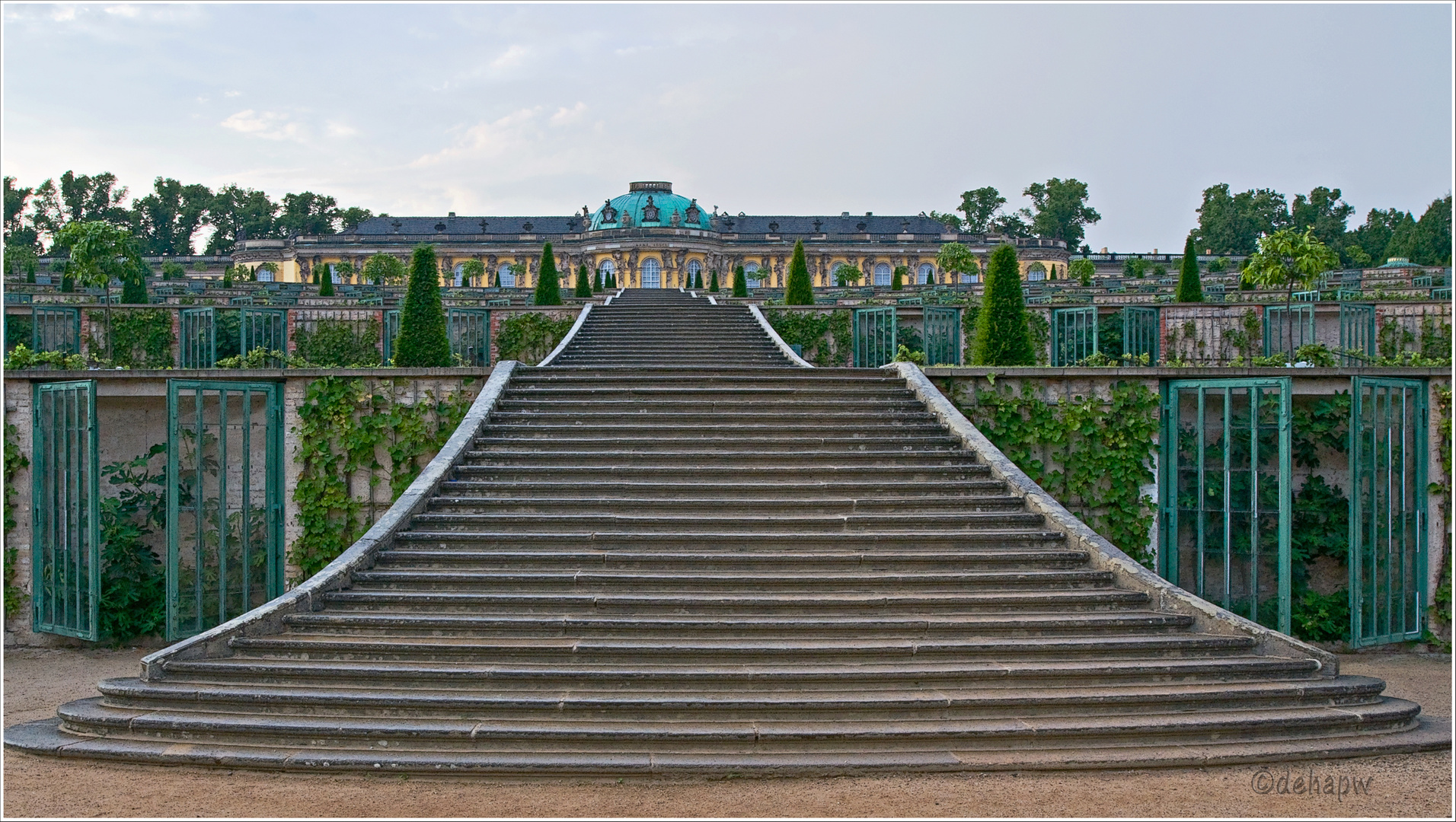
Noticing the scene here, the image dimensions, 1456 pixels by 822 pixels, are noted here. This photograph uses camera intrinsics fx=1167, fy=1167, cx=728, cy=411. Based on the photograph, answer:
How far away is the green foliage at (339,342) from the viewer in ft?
69.6

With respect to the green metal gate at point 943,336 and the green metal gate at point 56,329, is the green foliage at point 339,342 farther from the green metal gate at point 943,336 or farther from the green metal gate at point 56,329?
the green metal gate at point 943,336

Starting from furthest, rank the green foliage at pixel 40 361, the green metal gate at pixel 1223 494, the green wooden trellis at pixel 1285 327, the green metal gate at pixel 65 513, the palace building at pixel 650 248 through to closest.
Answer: the palace building at pixel 650 248 → the green wooden trellis at pixel 1285 327 → the green foliage at pixel 40 361 → the green metal gate at pixel 1223 494 → the green metal gate at pixel 65 513

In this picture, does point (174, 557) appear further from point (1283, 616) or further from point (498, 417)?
point (1283, 616)

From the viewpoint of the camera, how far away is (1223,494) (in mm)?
12398

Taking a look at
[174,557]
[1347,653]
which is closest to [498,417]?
[174,557]

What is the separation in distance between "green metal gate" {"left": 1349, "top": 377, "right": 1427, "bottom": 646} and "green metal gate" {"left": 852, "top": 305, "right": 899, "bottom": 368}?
9.00 meters

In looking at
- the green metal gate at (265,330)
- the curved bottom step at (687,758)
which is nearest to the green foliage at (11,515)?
the curved bottom step at (687,758)

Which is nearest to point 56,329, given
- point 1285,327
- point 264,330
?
point 264,330

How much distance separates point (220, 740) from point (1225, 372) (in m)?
10.3

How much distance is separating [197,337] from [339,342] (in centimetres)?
243

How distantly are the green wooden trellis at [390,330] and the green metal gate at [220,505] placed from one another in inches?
242

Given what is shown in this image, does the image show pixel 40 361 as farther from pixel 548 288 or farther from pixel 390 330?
pixel 548 288

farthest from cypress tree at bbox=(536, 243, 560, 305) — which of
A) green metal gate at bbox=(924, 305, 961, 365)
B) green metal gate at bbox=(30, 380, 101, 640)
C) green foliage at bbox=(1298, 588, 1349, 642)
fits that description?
green foliage at bbox=(1298, 588, 1349, 642)

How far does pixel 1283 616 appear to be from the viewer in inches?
451
